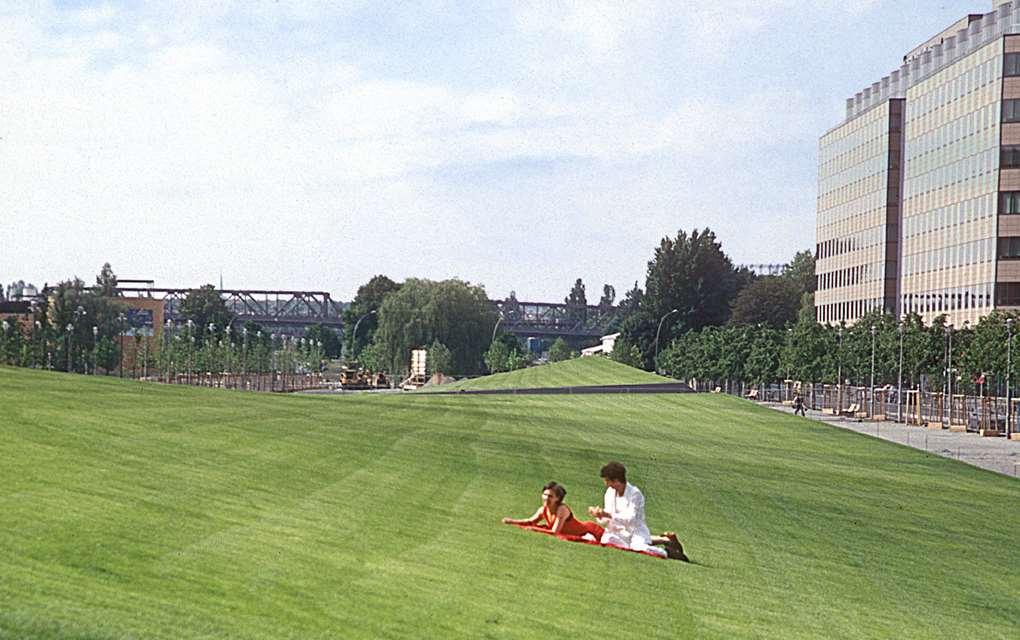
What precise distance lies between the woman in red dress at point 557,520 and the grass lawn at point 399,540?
0.51 m

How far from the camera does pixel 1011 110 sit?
367 ft

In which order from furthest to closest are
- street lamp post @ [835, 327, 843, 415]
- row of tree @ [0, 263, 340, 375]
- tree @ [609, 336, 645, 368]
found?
tree @ [609, 336, 645, 368]
row of tree @ [0, 263, 340, 375]
street lamp post @ [835, 327, 843, 415]

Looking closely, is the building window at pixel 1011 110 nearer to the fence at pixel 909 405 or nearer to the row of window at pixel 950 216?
the row of window at pixel 950 216

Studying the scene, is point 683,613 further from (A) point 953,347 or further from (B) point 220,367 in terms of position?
(B) point 220,367

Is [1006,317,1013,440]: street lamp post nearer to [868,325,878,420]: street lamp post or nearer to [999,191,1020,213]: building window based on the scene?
[868,325,878,420]: street lamp post

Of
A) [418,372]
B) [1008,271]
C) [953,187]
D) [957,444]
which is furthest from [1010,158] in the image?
[418,372]

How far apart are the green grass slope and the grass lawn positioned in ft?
245

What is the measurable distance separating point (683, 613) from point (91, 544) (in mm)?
6743

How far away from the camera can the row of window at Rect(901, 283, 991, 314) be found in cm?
11599

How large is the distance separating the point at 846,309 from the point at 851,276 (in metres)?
3.79

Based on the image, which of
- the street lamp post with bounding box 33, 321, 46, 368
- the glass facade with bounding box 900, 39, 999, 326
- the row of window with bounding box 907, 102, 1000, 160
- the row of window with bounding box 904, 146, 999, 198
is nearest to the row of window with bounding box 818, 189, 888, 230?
the glass facade with bounding box 900, 39, 999, 326

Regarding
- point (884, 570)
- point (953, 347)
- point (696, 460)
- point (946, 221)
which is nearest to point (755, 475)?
point (696, 460)

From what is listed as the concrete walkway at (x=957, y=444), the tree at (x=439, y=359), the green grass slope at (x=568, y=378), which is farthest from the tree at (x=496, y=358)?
the concrete walkway at (x=957, y=444)

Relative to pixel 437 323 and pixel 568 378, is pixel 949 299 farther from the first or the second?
pixel 437 323
